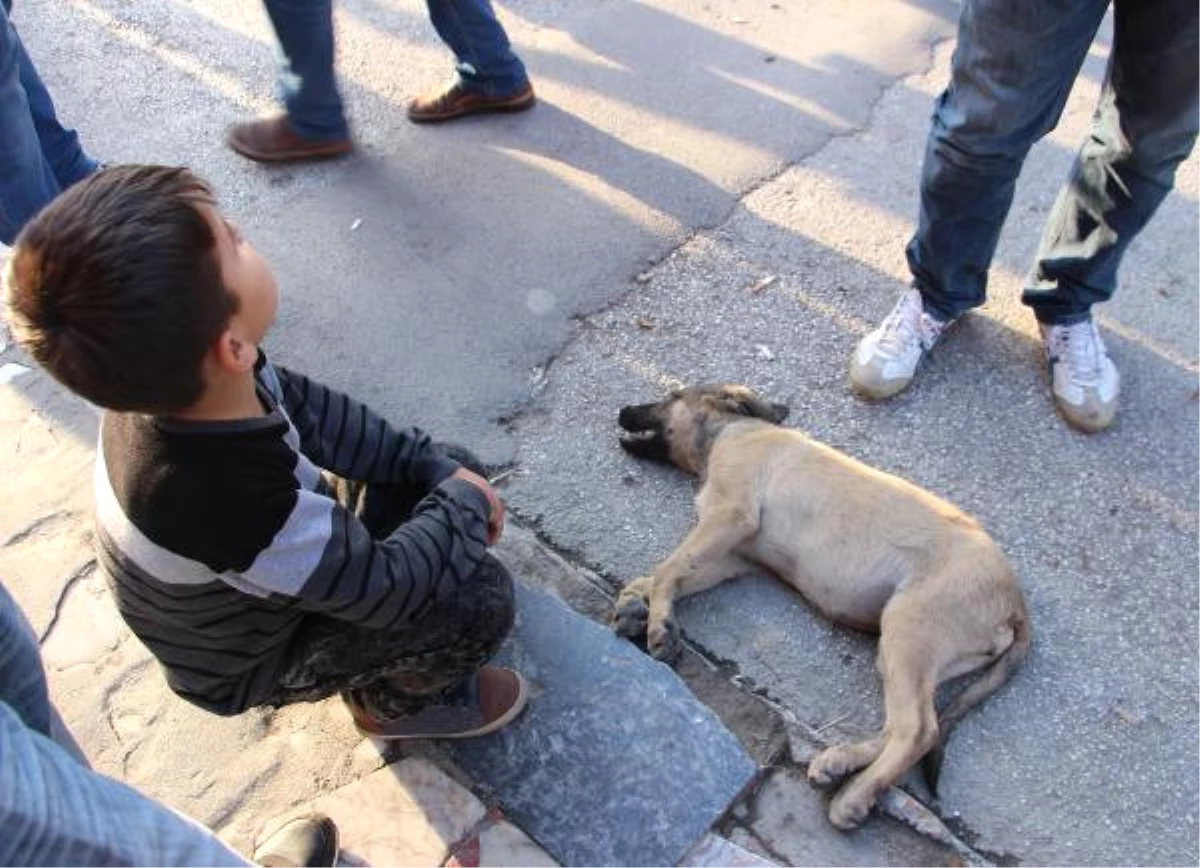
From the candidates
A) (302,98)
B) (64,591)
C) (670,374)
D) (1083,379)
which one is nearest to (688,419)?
(670,374)

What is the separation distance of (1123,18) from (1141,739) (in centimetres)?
193

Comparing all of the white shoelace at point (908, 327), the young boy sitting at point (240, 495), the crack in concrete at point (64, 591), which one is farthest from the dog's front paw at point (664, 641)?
the crack in concrete at point (64, 591)

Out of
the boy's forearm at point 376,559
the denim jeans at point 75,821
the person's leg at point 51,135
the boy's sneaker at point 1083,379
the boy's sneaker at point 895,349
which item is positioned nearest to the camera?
the denim jeans at point 75,821

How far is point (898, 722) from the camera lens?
2.68m

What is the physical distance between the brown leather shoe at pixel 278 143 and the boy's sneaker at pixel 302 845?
3.00 metres

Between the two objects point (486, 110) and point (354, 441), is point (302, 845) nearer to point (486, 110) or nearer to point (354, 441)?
point (354, 441)

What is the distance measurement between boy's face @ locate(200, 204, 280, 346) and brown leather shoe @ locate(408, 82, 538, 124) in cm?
306

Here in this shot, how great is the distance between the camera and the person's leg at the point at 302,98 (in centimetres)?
429

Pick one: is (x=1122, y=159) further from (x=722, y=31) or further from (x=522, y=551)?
(x=722, y=31)

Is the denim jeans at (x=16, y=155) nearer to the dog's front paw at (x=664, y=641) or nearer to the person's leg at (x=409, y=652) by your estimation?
the person's leg at (x=409, y=652)

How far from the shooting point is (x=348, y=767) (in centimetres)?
272

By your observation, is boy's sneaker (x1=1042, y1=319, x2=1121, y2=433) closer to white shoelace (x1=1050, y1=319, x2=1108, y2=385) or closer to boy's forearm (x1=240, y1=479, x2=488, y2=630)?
white shoelace (x1=1050, y1=319, x2=1108, y2=385)

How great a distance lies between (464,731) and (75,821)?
1.30 metres

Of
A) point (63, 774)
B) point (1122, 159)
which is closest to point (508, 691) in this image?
point (63, 774)
